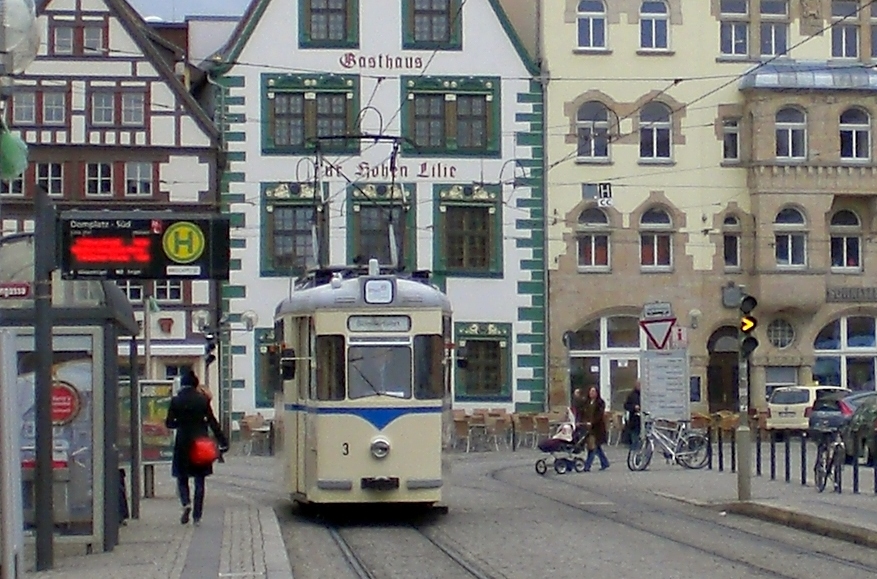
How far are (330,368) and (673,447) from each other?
15069mm

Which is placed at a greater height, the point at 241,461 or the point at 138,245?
the point at 138,245

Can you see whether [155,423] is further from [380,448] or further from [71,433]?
[71,433]

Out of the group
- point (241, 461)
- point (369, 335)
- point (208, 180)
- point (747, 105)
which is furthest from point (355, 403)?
point (747, 105)

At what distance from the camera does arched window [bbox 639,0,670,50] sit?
5422cm

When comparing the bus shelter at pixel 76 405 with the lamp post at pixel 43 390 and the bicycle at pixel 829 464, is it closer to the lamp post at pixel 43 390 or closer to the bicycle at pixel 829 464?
the lamp post at pixel 43 390

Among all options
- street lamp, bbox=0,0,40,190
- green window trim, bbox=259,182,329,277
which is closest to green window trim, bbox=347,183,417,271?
green window trim, bbox=259,182,329,277

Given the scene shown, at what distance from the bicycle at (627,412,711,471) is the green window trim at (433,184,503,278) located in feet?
55.0

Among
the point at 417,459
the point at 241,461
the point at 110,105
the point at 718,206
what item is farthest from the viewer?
the point at 718,206

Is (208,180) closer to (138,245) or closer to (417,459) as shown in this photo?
(417,459)

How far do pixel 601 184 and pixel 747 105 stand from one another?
5.02 meters

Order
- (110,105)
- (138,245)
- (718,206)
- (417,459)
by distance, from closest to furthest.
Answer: (138,245) → (417,459) → (110,105) → (718,206)

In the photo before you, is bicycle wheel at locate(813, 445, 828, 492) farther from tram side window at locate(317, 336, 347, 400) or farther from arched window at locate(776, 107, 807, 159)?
arched window at locate(776, 107, 807, 159)

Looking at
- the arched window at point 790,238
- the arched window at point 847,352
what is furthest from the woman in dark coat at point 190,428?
the arched window at point 847,352

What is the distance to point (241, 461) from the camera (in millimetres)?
43438
